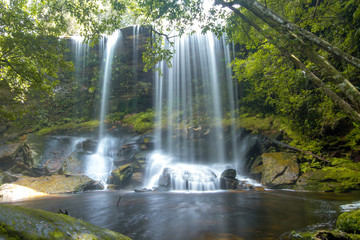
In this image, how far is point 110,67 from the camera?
1977 cm

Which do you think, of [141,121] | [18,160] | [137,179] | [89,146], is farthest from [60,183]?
[141,121]

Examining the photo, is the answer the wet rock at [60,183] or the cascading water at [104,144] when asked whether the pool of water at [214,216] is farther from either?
the cascading water at [104,144]

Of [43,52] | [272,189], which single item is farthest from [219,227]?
[43,52]

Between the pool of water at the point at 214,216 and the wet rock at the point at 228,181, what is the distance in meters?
2.37

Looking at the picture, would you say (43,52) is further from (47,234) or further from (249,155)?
(249,155)

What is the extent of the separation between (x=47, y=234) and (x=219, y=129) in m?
14.5

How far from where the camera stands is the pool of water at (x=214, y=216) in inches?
153

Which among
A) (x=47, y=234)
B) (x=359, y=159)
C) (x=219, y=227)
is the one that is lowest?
(x=219, y=227)

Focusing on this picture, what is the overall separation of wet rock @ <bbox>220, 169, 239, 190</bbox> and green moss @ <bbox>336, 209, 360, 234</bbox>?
6.19 meters

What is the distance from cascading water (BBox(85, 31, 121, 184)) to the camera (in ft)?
39.8

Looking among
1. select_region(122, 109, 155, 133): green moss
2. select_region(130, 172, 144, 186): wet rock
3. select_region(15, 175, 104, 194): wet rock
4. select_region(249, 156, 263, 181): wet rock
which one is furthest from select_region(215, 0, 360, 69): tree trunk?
select_region(122, 109, 155, 133): green moss

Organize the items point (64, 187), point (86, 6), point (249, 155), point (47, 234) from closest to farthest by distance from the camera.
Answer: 1. point (47, 234)
2. point (86, 6)
3. point (64, 187)
4. point (249, 155)

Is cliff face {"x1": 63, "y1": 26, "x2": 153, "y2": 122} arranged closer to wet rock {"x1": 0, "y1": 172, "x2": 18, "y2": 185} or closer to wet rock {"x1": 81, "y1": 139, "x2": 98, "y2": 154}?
wet rock {"x1": 81, "y1": 139, "x2": 98, "y2": 154}

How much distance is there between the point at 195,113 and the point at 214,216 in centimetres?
1312
